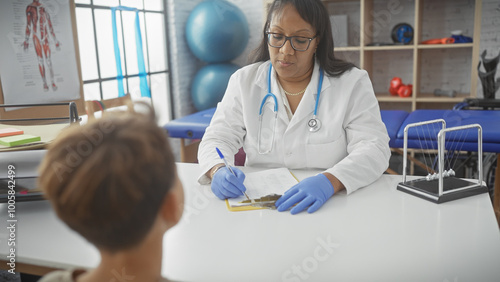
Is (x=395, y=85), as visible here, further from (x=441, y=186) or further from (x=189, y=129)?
(x=441, y=186)

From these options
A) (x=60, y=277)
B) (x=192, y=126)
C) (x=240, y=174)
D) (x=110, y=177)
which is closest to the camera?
(x=110, y=177)

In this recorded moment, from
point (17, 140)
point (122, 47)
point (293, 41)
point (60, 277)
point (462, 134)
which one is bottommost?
point (462, 134)

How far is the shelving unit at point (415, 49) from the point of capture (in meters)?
3.97

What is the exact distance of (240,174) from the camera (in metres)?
1.31

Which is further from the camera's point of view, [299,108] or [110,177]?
[299,108]

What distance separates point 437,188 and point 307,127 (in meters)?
0.52

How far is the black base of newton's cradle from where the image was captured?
3.85 feet

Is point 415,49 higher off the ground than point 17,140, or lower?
higher

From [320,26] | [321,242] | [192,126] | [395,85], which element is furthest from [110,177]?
[395,85]

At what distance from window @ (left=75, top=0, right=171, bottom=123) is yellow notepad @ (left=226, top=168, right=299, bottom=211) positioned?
69.2 inches

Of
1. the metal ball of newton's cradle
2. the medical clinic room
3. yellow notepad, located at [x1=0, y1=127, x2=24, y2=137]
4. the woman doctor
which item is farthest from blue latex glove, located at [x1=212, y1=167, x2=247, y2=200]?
yellow notepad, located at [x1=0, y1=127, x2=24, y2=137]

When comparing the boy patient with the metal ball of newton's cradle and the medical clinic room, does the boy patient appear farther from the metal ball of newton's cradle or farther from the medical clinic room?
the metal ball of newton's cradle

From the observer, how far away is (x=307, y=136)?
156cm

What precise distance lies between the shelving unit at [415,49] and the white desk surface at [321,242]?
9.99 ft
